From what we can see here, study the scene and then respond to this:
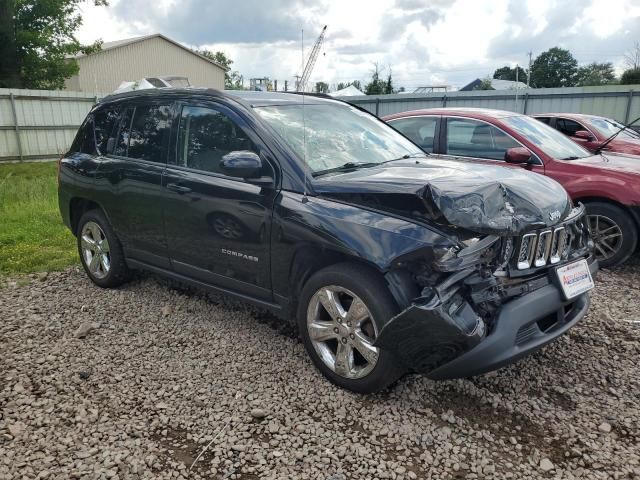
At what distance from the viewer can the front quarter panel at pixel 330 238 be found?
274 centimetres

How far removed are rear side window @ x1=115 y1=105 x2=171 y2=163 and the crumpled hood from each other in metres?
1.61

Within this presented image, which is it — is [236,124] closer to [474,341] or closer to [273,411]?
[273,411]

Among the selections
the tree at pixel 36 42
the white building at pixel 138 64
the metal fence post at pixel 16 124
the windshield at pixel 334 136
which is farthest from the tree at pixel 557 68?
the windshield at pixel 334 136

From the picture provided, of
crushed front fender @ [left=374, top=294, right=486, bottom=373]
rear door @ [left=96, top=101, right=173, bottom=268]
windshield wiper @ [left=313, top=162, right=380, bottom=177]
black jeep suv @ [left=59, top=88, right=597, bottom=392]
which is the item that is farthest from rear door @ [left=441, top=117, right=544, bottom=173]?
crushed front fender @ [left=374, top=294, right=486, bottom=373]

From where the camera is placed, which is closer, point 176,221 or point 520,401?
point 520,401

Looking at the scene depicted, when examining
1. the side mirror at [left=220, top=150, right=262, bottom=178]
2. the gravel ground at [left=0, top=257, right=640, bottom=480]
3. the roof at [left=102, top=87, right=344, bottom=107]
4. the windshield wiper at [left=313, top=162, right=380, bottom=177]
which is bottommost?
the gravel ground at [left=0, top=257, right=640, bottom=480]

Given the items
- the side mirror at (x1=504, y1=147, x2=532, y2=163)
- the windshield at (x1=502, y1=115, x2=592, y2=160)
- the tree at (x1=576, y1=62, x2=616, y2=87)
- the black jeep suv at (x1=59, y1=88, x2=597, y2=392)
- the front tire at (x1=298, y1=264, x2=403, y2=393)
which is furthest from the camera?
the tree at (x1=576, y1=62, x2=616, y2=87)

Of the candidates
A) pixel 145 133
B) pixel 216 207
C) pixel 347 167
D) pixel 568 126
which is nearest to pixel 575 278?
pixel 347 167

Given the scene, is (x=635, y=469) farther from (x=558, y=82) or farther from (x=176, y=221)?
(x=558, y=82)

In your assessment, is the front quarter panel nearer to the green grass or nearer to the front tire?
the front tire

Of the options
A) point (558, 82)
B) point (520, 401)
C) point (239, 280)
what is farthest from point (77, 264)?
point (558, 82)

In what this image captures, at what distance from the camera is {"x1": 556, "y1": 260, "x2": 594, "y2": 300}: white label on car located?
3.01m

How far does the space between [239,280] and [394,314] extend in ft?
4.25

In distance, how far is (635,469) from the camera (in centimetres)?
252
